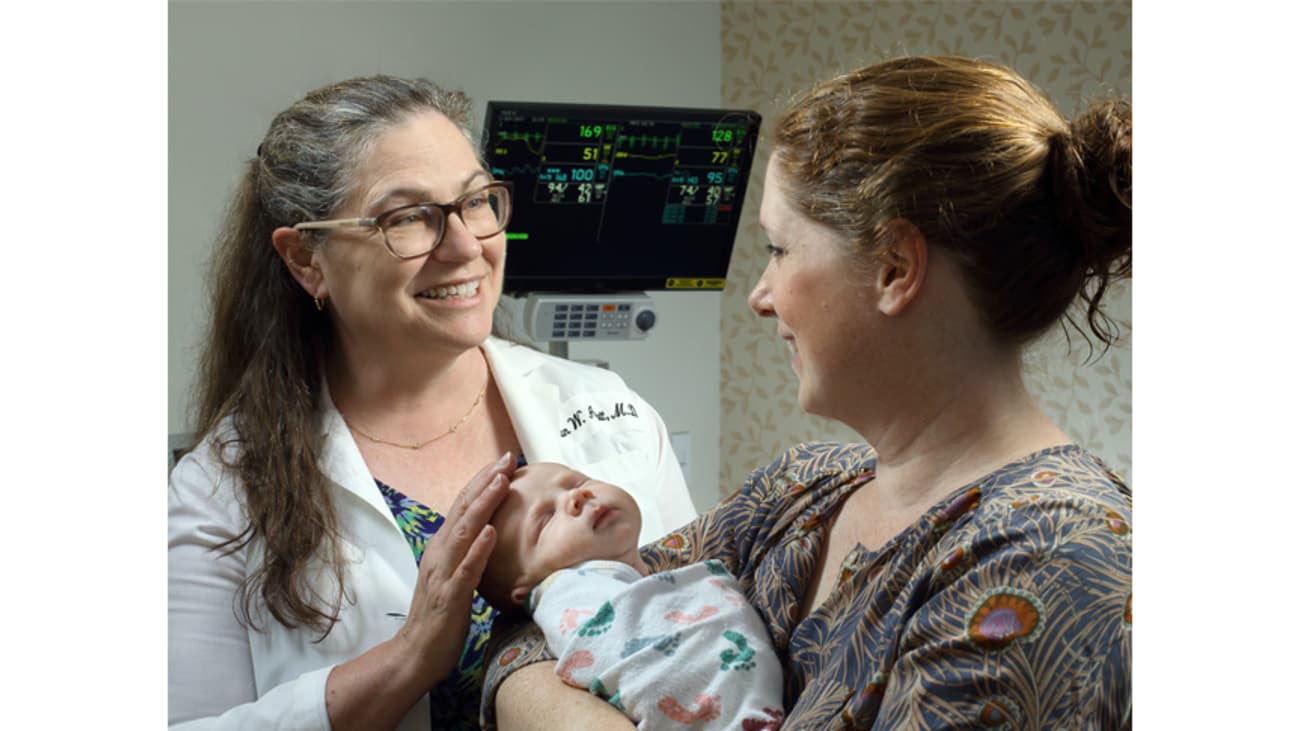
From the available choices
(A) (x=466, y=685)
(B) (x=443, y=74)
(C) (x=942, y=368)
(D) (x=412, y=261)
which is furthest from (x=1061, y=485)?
(B) (x=443, y=74)

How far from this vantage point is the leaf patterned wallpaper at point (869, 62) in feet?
9.53

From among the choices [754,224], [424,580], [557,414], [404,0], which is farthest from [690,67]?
[424,580]

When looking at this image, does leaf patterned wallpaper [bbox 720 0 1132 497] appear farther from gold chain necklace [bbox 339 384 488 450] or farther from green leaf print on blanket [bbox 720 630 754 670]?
green leaf print on blanket [bbox 720 630 754 670]

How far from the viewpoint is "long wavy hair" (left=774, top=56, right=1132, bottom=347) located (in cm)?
102

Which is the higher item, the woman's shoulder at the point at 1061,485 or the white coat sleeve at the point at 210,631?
the woman's shoulder at the point at 1061,485

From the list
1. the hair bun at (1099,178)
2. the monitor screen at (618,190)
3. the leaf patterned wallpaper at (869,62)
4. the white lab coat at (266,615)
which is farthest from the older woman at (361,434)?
the leaf patterned wallpaper at (869,62)

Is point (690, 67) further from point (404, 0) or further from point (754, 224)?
point (404, 0)

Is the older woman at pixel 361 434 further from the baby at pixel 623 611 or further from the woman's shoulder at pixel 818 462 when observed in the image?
the woman's shoulder at pixel 818 462

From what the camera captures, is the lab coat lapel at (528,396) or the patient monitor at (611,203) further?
the patient monitor at (611,203)

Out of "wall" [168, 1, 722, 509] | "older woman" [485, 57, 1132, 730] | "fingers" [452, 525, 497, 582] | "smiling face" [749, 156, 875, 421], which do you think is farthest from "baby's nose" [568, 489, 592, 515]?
"wall" [168, 1, 722, 509]

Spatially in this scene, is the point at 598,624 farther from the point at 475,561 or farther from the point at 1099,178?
the point at 1099,178

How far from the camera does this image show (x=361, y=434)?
168cm

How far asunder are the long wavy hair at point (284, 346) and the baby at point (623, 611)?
0.25 m
